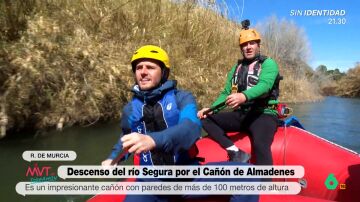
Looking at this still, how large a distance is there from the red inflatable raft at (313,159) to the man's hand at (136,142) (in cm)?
145

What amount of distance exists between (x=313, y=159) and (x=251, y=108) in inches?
25.1

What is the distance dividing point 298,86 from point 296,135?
13.9m

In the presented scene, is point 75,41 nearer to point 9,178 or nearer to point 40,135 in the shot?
point 40,135

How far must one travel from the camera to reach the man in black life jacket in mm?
2961

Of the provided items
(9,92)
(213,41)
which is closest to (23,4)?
(9,92)

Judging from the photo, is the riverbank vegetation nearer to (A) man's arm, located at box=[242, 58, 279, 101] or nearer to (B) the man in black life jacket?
(B) the man in black life jacket

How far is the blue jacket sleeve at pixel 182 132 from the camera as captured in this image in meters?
1.76

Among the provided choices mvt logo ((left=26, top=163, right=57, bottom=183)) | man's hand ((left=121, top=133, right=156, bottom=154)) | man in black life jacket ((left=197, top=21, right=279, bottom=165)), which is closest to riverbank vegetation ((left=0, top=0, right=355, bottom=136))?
mvt logo ((left=26, top=163, right=57, bottom=183))

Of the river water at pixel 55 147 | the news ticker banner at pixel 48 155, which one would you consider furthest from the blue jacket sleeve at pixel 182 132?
the news ticker banner at pixel 48 155

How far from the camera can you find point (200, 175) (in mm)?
2135

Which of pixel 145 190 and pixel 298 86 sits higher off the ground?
pixel 298 86

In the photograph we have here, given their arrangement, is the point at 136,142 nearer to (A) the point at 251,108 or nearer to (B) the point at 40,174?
(A) the point at 251,108

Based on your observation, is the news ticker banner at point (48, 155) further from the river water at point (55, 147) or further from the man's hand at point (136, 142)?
Result: the man's hand at point (136, 142)

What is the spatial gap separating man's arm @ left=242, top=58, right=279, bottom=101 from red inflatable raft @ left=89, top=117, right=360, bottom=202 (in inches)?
14.4
